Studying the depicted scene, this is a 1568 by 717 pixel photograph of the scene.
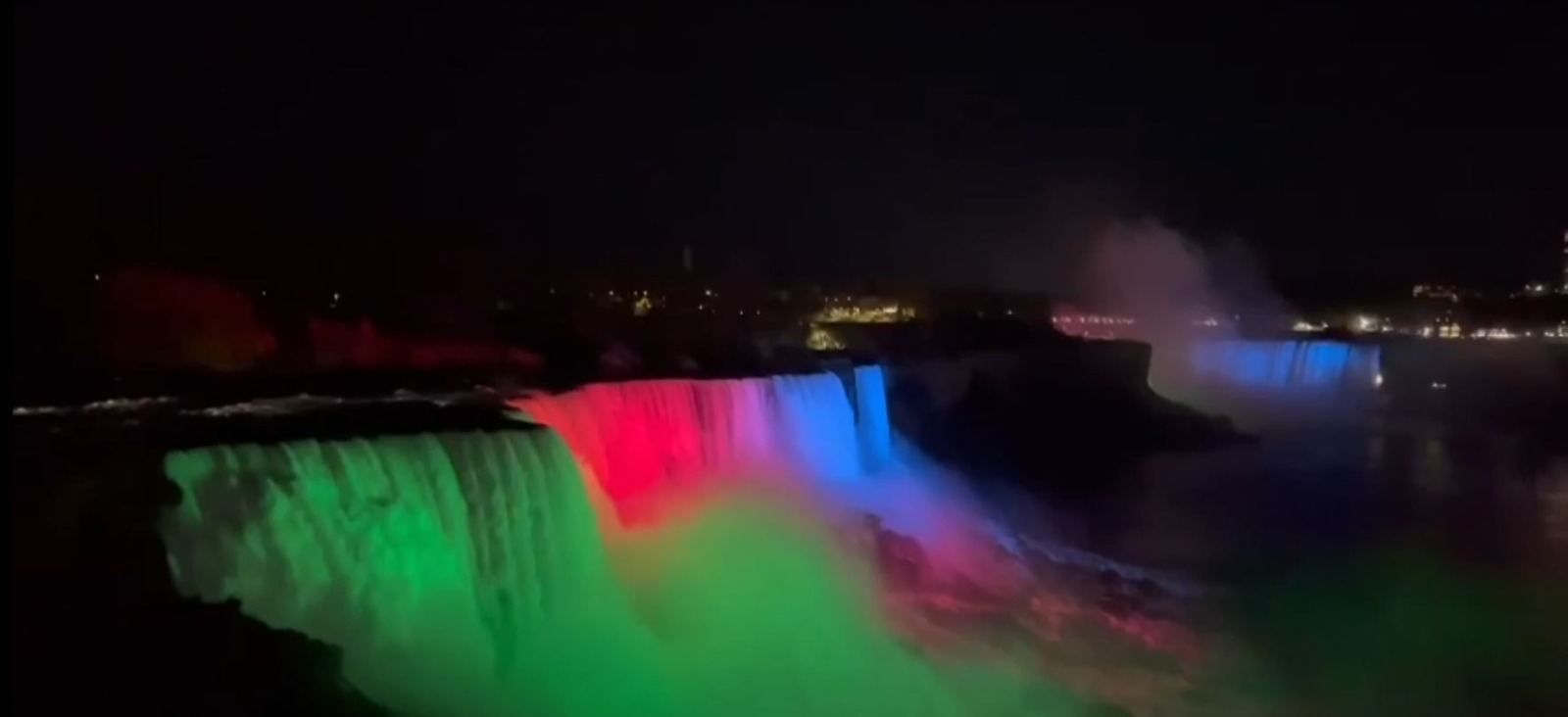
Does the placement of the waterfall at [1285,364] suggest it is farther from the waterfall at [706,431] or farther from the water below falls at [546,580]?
the water below falls at [546,580]

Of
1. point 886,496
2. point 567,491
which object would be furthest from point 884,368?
point 567,491

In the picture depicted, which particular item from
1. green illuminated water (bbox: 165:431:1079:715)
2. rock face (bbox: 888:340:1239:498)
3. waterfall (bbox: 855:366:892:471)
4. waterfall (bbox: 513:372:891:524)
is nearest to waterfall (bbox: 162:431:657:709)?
green illuminated water (bbox: 165:431:1079:715)

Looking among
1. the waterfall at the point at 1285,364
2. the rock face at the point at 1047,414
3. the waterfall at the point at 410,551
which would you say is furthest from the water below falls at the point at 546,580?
the waterfall at the point at 1285,364

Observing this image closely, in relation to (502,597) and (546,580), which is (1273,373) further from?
(502,597)

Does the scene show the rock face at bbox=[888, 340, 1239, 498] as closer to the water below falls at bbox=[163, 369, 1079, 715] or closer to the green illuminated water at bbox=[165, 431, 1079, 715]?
the water below falls at bbox=[163, 369, 1079, 715]

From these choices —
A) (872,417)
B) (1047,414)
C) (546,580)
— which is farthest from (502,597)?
(1047,414)
